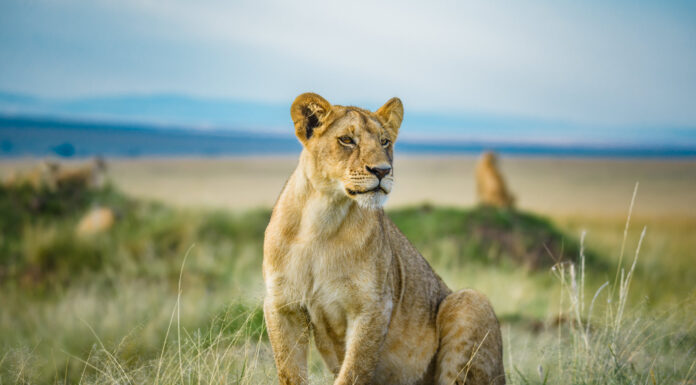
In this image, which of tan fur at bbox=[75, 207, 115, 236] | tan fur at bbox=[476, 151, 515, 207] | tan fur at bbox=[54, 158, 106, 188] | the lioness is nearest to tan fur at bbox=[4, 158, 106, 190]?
tan fur at bbox=[54, 158, 106, 188]

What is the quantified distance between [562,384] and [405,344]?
6.21 ft

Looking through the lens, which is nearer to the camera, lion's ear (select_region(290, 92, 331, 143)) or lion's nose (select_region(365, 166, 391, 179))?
lion's nose (select_region(365, 166, 391, 179))

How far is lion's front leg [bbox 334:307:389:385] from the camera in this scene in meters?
4.99

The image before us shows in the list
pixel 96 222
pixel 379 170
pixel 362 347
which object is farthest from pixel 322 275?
pixel 96 222

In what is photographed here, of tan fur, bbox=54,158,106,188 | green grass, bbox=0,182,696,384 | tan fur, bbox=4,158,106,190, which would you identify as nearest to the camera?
green grass, bbox=0,182,696,384

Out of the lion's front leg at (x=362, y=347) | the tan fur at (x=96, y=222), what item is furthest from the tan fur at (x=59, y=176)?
the lion's front leg at (x=362, y=347)

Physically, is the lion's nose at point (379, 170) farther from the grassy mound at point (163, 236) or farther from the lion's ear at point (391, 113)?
the grassy mound at point (163, 236)

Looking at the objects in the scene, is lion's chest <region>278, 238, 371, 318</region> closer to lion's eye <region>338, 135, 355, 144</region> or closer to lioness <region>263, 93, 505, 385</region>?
Answer: lioness <region>263, 93, 505, 385</region>

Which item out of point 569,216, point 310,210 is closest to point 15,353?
point 310,210

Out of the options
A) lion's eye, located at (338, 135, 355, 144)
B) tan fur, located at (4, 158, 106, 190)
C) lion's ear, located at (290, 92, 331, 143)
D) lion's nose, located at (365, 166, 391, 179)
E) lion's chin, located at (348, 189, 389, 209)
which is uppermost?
lion's ear, located at (290, 92, 331, 143)

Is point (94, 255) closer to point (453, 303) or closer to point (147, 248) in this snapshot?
point (147, 248)

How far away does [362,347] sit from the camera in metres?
5.00

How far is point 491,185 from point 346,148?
1380 cm

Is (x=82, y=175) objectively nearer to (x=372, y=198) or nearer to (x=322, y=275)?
(x=322, y=275)
